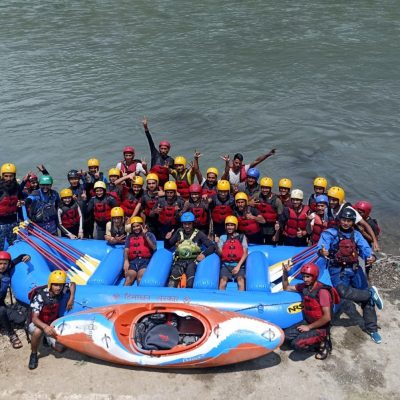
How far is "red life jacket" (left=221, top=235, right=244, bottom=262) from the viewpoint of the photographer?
6457 mm

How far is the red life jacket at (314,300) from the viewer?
5199 millimetres

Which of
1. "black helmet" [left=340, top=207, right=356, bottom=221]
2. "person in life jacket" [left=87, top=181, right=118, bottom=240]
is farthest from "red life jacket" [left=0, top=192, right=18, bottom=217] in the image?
"black helmet" [left=340, top=207, right=356, bottom=221]

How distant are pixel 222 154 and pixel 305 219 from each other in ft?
23.0

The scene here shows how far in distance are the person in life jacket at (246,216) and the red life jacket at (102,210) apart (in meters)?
1.87

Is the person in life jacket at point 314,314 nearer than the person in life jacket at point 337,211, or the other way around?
the person in life jacket at point 314,314

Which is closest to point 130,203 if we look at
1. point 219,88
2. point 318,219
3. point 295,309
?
point 318,219

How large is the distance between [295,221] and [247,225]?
67 centimetres

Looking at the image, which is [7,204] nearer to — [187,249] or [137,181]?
[137,181]

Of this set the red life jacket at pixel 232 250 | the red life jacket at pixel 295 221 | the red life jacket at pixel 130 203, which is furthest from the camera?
the red life jacket at pixel 130 203

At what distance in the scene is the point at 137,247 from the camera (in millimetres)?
6539

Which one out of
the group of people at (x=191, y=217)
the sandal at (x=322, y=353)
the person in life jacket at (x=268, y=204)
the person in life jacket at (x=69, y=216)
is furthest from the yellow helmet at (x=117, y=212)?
the sandal at (x=322, y=353)

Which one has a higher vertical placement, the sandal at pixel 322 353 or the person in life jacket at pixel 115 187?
the person in life jacket at pixel 115 187

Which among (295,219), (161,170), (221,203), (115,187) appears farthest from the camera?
(161,170)

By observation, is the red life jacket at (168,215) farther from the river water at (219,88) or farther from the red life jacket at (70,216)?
the river water at (219,88)
